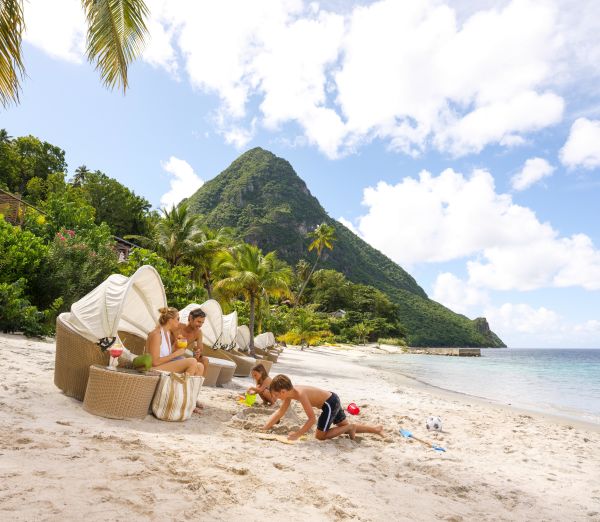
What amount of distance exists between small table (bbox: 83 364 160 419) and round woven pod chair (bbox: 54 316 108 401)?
37 centimetres

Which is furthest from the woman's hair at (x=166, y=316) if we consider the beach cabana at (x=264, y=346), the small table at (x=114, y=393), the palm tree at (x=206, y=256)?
the palm tree at (x=206, y=256)

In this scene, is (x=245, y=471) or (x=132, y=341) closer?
(x=245, y=471)

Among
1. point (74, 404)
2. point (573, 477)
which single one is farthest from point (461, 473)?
point (74, 404)

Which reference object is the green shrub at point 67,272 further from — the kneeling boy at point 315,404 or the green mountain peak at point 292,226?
the green mountain peak at point 292,226

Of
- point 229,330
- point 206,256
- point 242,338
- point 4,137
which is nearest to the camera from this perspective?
point 229,330

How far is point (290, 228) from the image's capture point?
105000 mm

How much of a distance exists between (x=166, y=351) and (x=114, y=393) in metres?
1.06

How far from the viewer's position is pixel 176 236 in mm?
26234

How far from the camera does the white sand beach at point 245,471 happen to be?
2.64 m

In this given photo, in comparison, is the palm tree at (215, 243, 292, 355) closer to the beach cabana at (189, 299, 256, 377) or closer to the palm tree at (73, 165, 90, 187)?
the beach cabana at (189, 299, 256, 377)

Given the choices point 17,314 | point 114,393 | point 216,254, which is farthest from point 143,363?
point 216,254

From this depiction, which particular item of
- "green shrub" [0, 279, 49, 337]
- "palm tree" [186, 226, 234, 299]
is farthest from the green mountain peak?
"green shrub" [0, 279, 49, 337]

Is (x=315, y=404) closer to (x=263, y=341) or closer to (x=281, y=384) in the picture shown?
(x=281, y=384)

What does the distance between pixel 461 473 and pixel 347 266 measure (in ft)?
361
